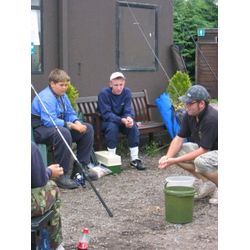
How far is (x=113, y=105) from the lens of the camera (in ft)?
22.7

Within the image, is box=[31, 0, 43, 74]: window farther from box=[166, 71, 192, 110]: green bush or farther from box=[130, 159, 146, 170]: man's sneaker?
box=[166, 71, 192, 110]: green bush

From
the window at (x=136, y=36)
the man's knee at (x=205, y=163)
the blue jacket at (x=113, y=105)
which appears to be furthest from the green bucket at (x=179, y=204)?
the window at (x=136, y=36)

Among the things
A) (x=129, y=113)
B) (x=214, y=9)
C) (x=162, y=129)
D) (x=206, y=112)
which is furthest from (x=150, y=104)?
(x=214, y=9)

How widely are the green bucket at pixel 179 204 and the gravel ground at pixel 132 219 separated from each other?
57mm

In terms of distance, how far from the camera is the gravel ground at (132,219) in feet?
13.6

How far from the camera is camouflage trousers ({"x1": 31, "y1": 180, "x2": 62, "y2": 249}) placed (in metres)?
2.89

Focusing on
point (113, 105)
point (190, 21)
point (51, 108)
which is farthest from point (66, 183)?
point (190, 21)

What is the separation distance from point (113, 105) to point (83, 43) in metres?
1.24

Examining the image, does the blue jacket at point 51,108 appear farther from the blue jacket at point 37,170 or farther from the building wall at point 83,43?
the blue jacket at point 37,170

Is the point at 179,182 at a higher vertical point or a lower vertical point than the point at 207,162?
lower

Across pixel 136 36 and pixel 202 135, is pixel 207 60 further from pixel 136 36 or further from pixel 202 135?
pixel 202 135

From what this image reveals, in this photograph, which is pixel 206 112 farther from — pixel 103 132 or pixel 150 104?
pixel 150 104
